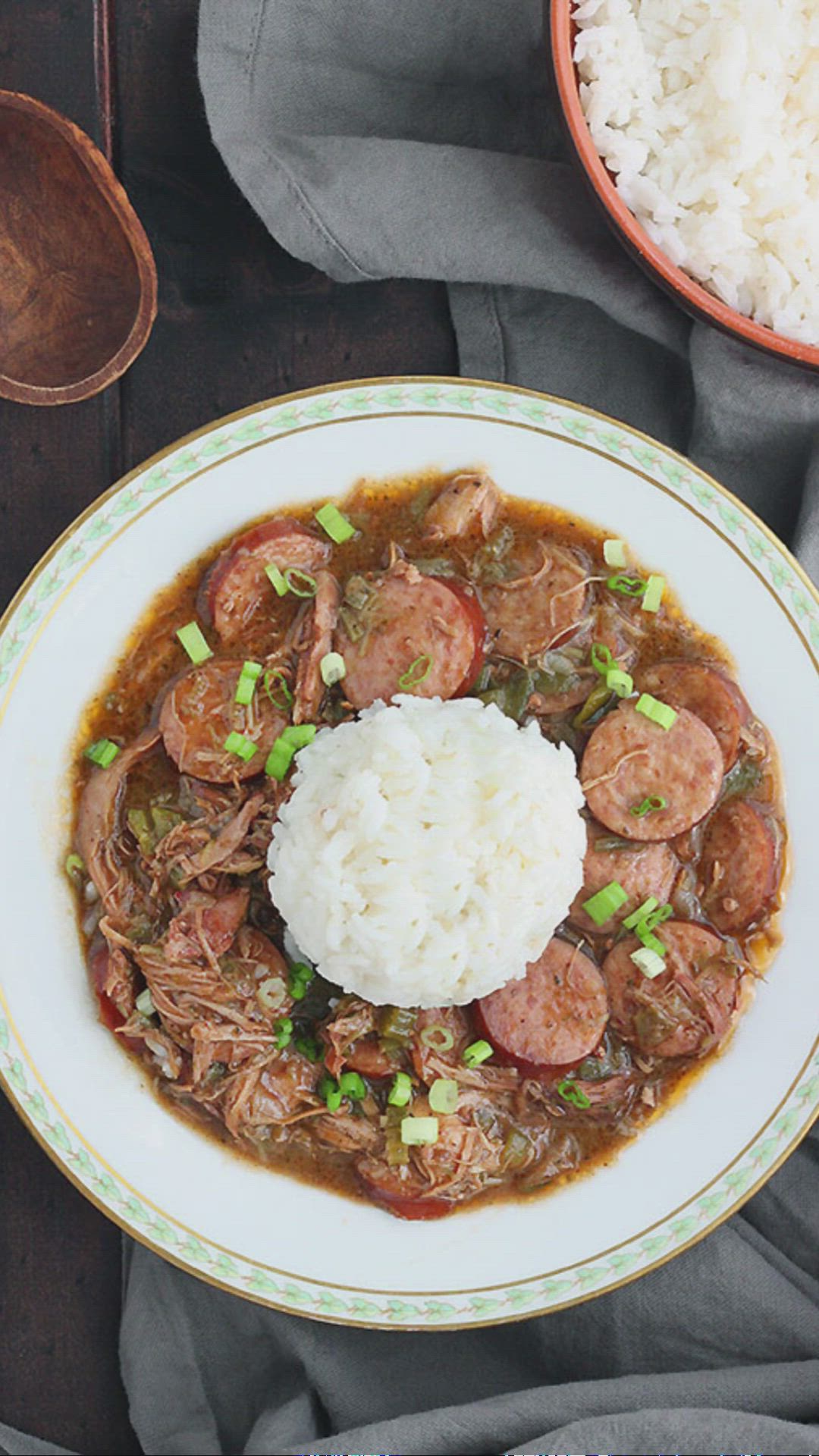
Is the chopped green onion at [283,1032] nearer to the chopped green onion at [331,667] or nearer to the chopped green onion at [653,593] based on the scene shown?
the chopped green onion at [331,667]

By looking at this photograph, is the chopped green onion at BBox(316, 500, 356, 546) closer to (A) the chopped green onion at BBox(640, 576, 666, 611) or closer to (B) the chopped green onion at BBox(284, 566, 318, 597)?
(B) the chopped green onion at BBox(284, 566, 318, 597)

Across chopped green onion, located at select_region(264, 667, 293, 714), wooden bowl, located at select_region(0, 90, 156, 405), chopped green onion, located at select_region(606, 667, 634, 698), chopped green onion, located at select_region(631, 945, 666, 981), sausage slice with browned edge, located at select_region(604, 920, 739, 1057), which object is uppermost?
wooden bowl, located at select_region(0, 90, 156, 405)

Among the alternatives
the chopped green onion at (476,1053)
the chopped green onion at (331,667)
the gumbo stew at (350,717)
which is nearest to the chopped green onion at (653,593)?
the gumbo stew at (350,717)

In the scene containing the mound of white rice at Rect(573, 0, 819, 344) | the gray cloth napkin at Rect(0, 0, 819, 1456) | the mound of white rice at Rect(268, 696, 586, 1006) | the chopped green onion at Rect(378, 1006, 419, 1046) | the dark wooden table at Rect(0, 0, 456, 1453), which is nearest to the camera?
the mound of white rice at Rect(268, 696, 586, 1006)

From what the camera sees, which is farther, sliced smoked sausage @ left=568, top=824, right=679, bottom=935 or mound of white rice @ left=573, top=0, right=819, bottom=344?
sliced smoked sausage @ left=568, top=824, right=679, bottom=935

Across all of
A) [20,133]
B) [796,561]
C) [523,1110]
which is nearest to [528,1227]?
[523,1110]

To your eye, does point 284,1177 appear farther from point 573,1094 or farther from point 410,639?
point 410,639

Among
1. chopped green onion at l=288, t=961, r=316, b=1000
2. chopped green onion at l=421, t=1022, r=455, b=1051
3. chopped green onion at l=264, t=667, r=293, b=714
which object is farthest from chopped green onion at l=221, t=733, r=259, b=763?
chopped green onion at l=421, t=1022, r=455, b=1051
